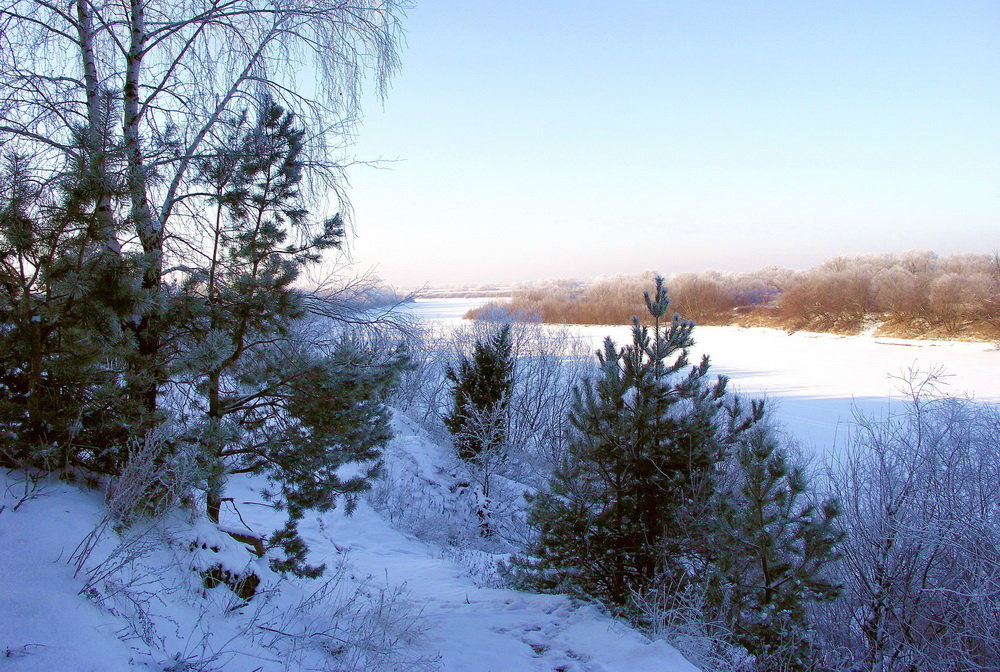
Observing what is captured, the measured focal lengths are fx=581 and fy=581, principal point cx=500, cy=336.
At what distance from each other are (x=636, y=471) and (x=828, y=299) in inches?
2223

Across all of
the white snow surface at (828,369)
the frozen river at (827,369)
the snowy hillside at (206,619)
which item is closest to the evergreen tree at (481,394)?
the frozen river at (827,369)

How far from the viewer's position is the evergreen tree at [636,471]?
18.4ft

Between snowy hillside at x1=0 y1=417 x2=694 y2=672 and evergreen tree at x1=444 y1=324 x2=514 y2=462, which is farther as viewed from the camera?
evergreen tree at x1=444 y1=324 x2=514 y2=462

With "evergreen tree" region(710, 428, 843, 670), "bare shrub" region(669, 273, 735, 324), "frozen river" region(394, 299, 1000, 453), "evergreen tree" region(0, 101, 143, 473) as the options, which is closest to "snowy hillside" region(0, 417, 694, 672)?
"evergreen tree" region(0, 101, 143, 473)

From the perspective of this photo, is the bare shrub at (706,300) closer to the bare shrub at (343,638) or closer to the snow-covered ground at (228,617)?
the snow-covered ground at (228,617)

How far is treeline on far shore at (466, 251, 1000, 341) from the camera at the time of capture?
139 ft

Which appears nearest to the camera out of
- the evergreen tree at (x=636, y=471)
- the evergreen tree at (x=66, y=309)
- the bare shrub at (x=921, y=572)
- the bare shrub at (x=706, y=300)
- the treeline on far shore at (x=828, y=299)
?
the evergreen tree at (x=66, y=309)

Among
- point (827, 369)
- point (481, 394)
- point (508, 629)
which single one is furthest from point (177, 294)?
point (827, 369)

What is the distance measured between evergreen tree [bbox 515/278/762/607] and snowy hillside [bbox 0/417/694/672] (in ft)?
1.88

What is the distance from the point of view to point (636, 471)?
5695 millimetres

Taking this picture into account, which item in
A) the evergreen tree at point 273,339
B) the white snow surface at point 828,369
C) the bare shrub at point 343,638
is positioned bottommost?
the white snow surface at point 828,369

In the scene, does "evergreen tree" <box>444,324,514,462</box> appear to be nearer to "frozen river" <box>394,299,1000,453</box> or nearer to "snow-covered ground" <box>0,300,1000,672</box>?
"frozen river" <box>394,299,1000,453</box>

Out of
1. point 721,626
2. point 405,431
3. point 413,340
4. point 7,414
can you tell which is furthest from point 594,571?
point 405,431

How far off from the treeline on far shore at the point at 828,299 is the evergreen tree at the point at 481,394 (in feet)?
66.0
